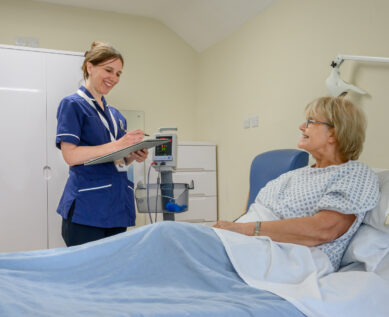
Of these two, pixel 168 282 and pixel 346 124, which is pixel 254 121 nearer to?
pixel 346 124

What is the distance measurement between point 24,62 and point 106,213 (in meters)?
1.72

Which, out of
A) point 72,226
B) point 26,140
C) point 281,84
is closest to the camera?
point 72,226

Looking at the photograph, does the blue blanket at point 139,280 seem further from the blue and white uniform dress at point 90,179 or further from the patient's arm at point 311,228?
the blue and white uniform dress at point 90,179

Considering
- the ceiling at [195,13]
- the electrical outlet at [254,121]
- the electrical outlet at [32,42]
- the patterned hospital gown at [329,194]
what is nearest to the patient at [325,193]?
the patterned hospital gown at [329,194]

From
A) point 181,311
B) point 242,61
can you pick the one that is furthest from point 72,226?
point 242,61

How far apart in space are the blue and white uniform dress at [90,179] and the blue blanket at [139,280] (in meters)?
0.64

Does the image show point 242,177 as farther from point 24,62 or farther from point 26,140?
point 24,62

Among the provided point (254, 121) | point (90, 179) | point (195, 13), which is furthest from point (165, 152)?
point (195, 13)

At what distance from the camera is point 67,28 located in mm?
3580

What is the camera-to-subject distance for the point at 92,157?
177cm

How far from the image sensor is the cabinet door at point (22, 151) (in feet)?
9.53

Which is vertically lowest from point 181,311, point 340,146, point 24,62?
point 181,311

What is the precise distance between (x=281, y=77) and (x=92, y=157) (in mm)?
1495

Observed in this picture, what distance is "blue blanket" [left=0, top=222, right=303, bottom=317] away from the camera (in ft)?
2.84
